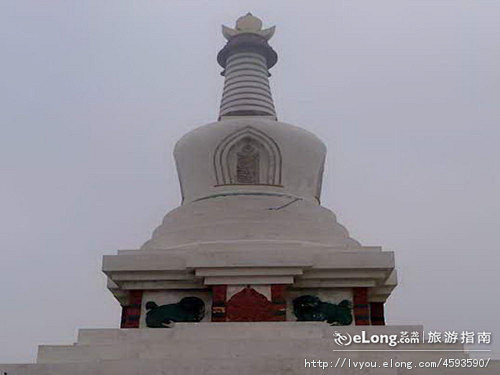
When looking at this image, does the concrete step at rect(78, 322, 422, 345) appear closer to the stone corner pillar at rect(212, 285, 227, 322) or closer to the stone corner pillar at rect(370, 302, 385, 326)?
the stone corner pillar at rect(212, 285, 227, 322)

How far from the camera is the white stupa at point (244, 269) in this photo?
27.1 feet

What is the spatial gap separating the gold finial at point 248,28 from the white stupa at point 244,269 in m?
0.03

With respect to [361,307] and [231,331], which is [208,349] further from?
[361,307]

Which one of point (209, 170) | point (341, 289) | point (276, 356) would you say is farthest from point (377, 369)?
point (209, 170)

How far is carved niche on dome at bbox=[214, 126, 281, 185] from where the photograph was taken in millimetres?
12211

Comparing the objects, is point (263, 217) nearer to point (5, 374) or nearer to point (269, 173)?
point (269, 173)

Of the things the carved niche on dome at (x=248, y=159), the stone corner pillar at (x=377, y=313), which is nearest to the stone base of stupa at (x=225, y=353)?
the stone corner pillar at (x=377, y=313)

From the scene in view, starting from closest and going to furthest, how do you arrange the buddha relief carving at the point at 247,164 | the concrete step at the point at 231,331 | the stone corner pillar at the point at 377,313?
the concrete step at the point at 231,331 → the stone corner pillar at the point at 377,313 → the buddha relief carving at the point at 247,164

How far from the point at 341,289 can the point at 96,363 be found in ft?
14.4

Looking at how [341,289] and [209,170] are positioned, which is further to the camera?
[209,170]

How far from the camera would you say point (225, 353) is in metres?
8.23

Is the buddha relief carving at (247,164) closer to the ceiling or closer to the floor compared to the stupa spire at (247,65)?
closer to the floor

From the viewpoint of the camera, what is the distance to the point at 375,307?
11516 mm

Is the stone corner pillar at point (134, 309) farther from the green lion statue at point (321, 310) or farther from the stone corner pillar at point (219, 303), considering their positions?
the green lion statue at point (321, 310)
